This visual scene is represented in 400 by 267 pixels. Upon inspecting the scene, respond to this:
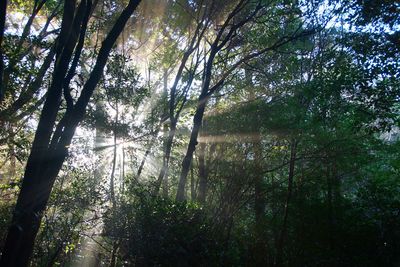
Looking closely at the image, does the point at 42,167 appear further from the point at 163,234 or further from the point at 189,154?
the point at 189,154

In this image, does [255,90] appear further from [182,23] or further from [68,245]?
[68,245]

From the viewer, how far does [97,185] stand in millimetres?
6945

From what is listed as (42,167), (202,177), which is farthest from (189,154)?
(42,167)

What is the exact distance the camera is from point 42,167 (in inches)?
199

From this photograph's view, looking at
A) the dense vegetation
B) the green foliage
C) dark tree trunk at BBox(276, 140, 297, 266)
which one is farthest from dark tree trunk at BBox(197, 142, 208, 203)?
the green foliage

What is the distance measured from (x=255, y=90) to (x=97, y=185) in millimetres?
5456

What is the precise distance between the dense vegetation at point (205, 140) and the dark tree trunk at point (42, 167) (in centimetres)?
2

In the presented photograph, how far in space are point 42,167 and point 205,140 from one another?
5451 mm

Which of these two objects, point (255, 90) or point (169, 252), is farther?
point (255, 90)

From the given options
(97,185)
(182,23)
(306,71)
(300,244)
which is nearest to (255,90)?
(306,71)

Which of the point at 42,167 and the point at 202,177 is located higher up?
the point at 42,167

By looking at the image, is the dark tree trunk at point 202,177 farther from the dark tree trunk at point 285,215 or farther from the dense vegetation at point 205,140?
the dark tree trunk at point 285,215

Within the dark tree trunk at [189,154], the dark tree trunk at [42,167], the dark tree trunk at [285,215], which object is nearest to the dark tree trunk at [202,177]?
the dark tree trunk at [189,154]

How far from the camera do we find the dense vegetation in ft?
17.2
